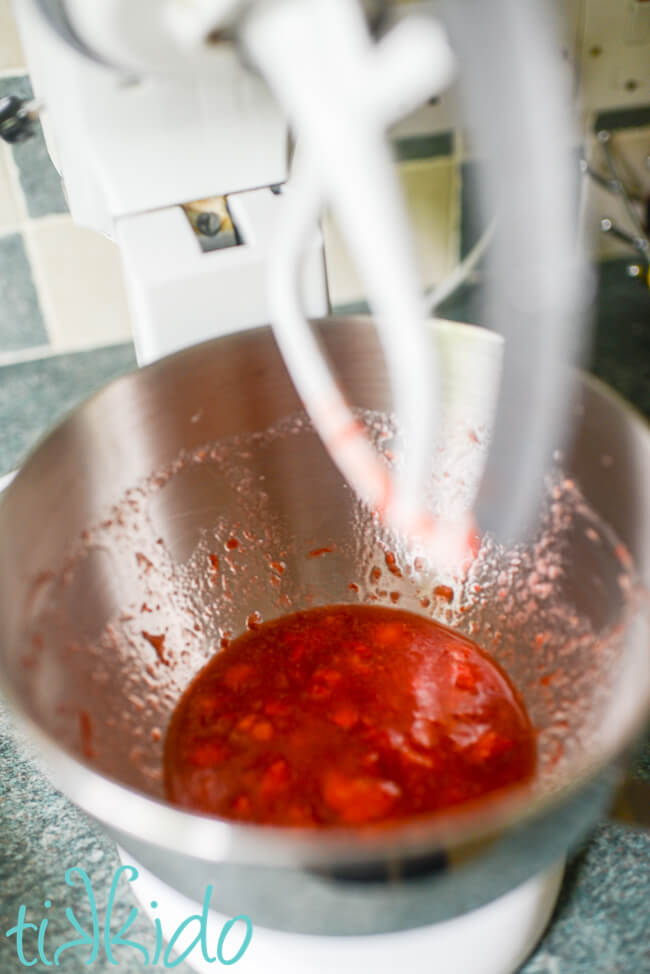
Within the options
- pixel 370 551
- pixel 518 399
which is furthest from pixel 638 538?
pixel 370 551

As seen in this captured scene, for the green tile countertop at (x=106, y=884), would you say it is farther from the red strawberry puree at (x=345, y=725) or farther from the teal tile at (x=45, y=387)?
the teal tile at (x=45, y=387)

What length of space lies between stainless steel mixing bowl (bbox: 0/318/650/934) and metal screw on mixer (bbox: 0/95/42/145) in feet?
0.52

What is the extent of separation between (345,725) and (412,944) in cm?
12

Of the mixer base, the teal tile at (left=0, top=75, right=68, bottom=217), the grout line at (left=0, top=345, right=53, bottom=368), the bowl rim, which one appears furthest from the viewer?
the grout line at (left=0, top=345, right=53, bottom=368)

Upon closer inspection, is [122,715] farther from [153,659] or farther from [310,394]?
[310,394]

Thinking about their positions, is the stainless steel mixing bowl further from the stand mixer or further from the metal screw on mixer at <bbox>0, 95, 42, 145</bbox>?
the metal screw on mixer at <bbox>0, 95, 42, 145</bbox>

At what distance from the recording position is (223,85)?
386mm

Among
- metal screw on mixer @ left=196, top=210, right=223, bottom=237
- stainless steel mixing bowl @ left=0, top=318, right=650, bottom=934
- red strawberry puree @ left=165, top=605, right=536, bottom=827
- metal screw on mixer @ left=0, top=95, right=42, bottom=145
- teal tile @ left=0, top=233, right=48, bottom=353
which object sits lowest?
red strawberry puree @ left=165, top=605, right=536, bottom=827

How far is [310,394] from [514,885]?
0.23 metres

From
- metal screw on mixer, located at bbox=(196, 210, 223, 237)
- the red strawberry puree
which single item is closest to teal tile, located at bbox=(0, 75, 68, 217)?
metal screw on mixer, located at bbox=(196, 210, 223, 237)

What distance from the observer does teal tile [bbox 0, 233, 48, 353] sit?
2.43ft

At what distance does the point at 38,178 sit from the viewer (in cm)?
71

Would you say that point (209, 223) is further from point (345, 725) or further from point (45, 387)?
point (45, 387)

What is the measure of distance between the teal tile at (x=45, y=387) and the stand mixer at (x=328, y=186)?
0.95ft
